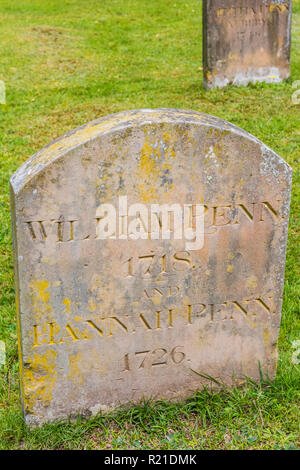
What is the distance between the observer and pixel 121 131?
9.27 feet

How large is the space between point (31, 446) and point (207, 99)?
6.90 metres

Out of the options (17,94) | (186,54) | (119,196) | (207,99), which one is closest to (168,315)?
(119,196)

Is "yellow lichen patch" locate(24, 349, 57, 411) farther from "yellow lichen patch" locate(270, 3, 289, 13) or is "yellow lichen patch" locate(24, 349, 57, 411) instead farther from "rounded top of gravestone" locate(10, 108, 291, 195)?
"yellow lichen patch" locate(270, 3, 289, 13)

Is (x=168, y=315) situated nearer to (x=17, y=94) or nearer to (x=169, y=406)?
(x=169, y=406)

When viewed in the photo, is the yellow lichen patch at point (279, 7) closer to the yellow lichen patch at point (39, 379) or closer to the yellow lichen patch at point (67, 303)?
the yellow lichen patch at point (67, 303)

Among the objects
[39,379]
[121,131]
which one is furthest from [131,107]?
[39,379]

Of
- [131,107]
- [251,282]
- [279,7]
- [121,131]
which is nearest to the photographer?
[121,131]

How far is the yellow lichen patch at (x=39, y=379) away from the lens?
120 inches

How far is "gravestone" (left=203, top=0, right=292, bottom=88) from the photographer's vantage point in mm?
8820

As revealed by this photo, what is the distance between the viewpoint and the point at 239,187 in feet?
10.0

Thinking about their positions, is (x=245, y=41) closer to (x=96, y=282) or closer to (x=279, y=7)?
(x=279, y=7)

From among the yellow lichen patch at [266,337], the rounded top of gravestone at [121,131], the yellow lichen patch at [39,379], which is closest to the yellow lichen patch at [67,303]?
the yellow lichen patch at [39,379]

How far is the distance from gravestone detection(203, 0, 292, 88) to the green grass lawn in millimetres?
248

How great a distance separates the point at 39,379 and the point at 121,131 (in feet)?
4.48
